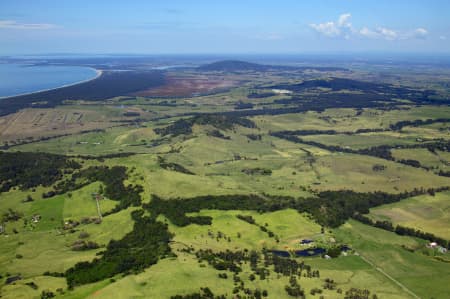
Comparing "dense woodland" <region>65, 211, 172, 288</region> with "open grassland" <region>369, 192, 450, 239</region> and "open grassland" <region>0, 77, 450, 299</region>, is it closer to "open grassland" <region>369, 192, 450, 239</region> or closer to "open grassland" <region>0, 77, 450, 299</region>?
"open grassland" <region>0, 77, 450, 299</region>

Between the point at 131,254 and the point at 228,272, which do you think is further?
the point at 131,254

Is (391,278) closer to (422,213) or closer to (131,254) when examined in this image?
(422,213)

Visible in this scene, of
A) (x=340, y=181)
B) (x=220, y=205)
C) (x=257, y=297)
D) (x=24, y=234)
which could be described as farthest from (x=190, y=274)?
(x=340, y=181)

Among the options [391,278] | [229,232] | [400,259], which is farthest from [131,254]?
[400,259]

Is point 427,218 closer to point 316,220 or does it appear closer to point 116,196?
point 316,220

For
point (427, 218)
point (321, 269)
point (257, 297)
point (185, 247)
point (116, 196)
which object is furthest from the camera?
point (116, 196)

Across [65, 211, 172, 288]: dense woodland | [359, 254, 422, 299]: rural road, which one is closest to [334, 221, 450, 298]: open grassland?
[359, 254, 422, 299]: rural road

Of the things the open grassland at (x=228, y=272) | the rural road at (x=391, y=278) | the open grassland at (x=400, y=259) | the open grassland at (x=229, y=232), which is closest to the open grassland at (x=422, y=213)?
the open grassland at (x=229, y=232)

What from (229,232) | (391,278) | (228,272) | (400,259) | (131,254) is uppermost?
(229,232)
